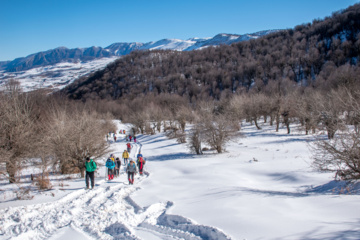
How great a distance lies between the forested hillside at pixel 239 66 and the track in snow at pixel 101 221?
7357 cm

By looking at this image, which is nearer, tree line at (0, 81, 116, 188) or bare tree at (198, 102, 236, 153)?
tree line at (0, 81, 116, 188)

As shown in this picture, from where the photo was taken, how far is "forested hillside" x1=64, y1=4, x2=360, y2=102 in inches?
3588

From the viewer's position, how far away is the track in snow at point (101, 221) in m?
6.10

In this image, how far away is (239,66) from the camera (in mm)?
116062

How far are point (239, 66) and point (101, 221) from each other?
117128 mm

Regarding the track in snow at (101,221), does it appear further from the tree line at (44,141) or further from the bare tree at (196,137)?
the bare tree at (196,137)

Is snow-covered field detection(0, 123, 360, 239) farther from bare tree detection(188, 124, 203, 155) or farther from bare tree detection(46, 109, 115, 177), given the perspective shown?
bare tree detection(188, 124, 203, 155)

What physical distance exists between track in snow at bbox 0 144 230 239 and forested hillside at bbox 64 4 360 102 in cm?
7357

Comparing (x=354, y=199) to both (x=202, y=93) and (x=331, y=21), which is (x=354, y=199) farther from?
(x=331, y=21)

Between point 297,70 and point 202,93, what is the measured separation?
40.1 m

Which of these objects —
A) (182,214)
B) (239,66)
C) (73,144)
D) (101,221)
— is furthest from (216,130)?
(239,66)

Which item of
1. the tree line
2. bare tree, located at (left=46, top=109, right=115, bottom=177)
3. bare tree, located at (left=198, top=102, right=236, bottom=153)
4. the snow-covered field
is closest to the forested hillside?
bare tree, located at (left=198, top=102, right=236, bottom=153)

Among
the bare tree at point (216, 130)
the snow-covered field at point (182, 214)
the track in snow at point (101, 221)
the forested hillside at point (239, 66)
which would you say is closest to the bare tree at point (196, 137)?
the bare tree at point (216, 130)

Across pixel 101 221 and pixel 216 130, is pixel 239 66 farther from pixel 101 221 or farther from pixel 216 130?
pixel 101 221
